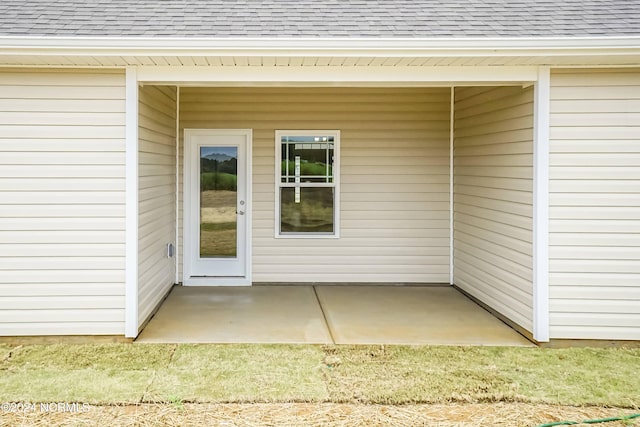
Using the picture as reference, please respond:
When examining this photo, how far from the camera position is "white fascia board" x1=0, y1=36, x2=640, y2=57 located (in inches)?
180

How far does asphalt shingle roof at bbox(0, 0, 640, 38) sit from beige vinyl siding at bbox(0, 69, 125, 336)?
19.2 inches

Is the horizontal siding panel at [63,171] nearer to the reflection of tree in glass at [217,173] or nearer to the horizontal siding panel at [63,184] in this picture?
the horizontal siding panel at [63,184]

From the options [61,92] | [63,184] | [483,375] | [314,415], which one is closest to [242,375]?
[314,415]

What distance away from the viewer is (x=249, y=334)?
5.37 m

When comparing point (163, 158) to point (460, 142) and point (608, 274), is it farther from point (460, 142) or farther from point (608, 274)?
point (608, 274)

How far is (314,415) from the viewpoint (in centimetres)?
364

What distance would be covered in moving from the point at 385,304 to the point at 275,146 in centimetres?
257

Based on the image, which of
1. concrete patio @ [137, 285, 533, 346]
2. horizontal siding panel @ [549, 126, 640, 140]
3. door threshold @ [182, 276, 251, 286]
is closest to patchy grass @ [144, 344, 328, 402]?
concrete patio @ [137, 285, 533, 346]

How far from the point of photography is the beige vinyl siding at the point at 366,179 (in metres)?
7.59

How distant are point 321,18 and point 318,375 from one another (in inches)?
123

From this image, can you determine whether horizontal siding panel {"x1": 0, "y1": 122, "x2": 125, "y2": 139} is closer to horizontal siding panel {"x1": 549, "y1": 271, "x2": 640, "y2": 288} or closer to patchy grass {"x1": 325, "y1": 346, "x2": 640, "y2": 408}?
patchy grass {"x1": 325, "y1": 346, "x2": 640, "y2": 408}

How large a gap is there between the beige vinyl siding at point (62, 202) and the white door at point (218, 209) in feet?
8.23

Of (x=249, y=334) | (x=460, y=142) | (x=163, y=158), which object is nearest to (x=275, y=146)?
(x=163, y=158)

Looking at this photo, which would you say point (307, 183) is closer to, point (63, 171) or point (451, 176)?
point (451, 176)
